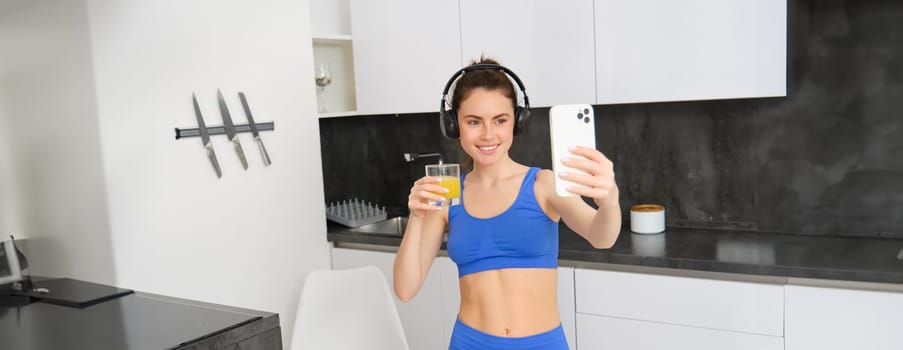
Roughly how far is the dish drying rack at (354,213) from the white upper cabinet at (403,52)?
0.43 metres

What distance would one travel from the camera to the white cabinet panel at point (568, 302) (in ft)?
8.03

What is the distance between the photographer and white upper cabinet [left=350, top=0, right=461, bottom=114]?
2.82m

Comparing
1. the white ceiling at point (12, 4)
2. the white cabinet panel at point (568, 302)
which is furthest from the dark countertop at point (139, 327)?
the white cabinet panel at point (568, 302)

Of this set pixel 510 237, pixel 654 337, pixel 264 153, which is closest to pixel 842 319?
pixel 654 337

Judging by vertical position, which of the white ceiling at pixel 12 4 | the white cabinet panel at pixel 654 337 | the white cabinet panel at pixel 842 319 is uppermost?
the white ceiling at pixel 12 4

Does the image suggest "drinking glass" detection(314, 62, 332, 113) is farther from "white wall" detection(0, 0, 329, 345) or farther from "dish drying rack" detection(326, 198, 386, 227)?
"dish drying rack" detection(326, 198, 386, 227)

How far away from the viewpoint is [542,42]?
2592 mm

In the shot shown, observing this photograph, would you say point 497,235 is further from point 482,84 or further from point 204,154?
point 204,154

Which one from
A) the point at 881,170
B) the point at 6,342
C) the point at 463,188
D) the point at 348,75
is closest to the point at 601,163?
the point at 463,188

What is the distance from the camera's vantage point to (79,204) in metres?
2.24

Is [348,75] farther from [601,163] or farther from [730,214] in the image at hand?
[601,163]

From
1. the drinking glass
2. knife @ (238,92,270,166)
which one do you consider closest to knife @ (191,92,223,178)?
knife @ (238,92,270,166)

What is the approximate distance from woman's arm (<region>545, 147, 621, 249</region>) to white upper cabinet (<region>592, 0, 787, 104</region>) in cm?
88

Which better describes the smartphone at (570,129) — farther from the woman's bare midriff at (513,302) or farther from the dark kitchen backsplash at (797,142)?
the dark kitchen backsplash at (797,142)
